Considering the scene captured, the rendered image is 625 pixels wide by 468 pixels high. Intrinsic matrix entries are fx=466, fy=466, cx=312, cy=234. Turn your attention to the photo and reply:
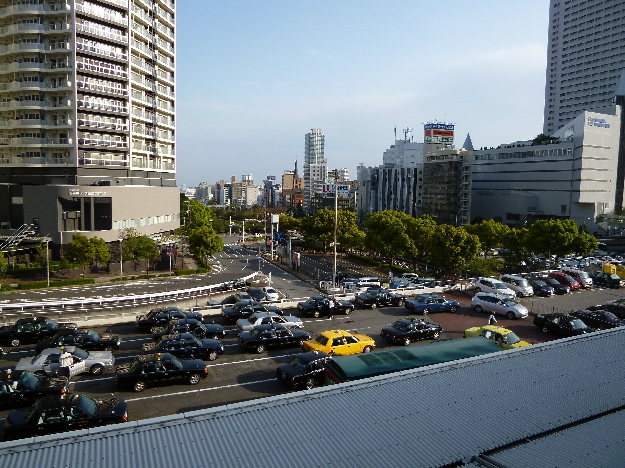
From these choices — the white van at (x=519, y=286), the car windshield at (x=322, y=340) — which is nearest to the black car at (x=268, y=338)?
the car windshield at (x=322, y=340)

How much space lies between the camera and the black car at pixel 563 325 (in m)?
25.4

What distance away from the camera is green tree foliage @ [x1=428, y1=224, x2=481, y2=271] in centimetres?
4700

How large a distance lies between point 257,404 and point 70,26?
179 feet

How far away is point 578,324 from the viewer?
25.5 m

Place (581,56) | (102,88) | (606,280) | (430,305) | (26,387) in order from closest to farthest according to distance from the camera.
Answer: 1. (26,387)
2. (430,305)
3. (606,280)
4. (102,88)
5. (581,56)

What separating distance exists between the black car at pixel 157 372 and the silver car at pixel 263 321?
635cm

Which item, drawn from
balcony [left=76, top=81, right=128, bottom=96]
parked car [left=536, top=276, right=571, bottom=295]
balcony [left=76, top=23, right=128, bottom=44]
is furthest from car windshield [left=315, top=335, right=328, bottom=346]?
balcony [left=76, top=23, right=128, bottom=44]

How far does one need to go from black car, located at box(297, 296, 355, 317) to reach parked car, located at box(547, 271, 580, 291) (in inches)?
806

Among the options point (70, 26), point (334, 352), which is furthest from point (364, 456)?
point (70, 26)

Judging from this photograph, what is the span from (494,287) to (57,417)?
30804 millimetres

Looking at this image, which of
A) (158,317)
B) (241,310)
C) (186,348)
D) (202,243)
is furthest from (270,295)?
(202,243)

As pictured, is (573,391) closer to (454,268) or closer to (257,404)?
(257,404)

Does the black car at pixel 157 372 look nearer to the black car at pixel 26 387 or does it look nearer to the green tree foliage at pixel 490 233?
the black car at pixel 26 387

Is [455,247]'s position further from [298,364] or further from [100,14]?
[100,14]
